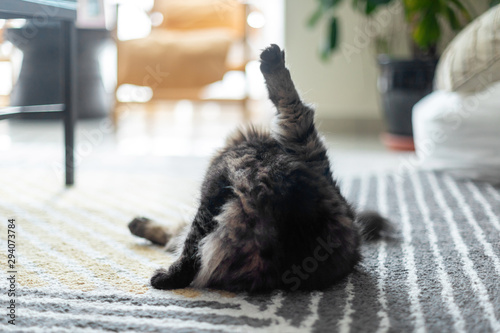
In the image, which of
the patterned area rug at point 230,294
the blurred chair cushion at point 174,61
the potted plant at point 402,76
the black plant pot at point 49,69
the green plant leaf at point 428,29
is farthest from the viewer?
the black plant pot at point 49,69

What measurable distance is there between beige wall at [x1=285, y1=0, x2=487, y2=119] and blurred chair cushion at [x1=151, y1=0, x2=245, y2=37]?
17.6 inches

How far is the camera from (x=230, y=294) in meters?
0.95

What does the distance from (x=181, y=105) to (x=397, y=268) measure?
4219 millimetres

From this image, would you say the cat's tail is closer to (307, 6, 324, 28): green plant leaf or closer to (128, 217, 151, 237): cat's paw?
(128, 217, 151, 237): cat's paw

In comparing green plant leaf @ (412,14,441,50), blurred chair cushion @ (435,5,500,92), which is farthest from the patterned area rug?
green plant leaf @ (412,14,441,50)

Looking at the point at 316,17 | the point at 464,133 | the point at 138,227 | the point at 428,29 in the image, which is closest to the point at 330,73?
the point at 316,17

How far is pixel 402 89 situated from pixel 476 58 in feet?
3.19

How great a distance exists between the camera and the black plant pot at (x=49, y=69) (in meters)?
3.70

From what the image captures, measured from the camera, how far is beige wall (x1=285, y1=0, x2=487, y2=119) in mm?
3428

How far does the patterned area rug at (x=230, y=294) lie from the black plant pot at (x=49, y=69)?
2.17 m

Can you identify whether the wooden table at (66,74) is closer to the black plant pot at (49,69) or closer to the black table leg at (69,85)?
the black table leg at (69,85)

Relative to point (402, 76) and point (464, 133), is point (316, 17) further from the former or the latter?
point (464, 133)

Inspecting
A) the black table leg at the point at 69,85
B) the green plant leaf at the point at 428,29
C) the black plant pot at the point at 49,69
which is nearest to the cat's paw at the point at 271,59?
the black table leg at the point at 69,85

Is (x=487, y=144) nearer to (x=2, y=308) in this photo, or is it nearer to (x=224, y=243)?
(x=224, y=243)
